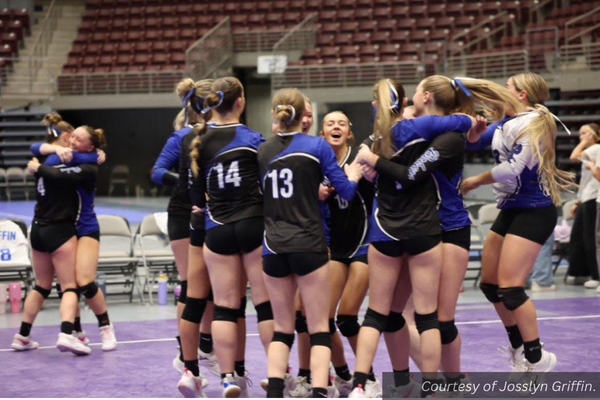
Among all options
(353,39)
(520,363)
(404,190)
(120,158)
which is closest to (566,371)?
(520,363)

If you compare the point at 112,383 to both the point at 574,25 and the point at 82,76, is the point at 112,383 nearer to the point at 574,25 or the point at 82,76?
the point at 574,25

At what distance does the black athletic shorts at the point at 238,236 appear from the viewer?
16.5 ft

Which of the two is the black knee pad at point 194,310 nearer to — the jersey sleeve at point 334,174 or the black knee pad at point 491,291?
the jersey sleeve at point 334,174

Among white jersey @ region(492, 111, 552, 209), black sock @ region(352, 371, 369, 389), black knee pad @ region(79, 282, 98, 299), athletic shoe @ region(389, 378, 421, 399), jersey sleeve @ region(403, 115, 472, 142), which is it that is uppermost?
jersey sleeve @ region(403, 115, 472, 142)

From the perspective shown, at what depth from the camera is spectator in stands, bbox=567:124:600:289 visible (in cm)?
950

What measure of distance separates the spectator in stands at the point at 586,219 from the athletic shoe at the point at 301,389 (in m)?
5.14

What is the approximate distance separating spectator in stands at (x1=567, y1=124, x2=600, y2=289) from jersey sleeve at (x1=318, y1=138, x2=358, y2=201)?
535 cm

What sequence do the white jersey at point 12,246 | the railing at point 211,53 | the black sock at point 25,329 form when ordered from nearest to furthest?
the black sock at point 25,329
the white jersey at point 12,246
the railing at point 211,53

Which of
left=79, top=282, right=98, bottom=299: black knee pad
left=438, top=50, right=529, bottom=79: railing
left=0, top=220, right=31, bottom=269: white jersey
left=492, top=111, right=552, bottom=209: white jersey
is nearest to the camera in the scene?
left=492, top=111, right=552, bottom=209: white jersey

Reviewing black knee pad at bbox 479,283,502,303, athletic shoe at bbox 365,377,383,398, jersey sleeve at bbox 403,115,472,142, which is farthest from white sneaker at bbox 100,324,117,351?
A: jersey sleeve at bbox 403,115,472,142

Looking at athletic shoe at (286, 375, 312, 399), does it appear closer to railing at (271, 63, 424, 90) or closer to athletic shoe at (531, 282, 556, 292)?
athletic shoe at (531, 282, 556, 292)

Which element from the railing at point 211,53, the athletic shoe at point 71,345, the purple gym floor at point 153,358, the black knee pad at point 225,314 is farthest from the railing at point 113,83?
the black knee pad at point 225,314

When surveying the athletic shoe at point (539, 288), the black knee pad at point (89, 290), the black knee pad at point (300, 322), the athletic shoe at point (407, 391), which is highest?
the black knee pad at point (300, 322)

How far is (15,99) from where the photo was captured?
2225 centimetres
